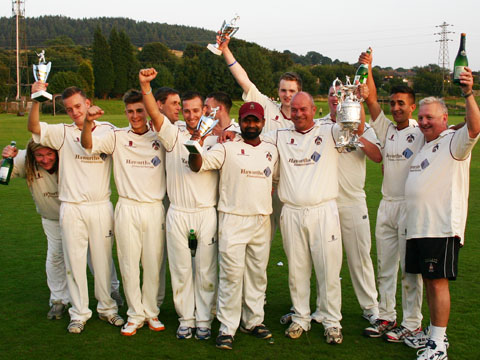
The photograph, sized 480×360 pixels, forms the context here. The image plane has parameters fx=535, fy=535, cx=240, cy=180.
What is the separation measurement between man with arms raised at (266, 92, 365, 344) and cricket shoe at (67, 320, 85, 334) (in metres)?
2.34

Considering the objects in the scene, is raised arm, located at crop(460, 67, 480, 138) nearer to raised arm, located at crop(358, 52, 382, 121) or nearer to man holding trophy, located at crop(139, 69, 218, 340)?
raised arm, located at crop(358, 52, 382, 121)

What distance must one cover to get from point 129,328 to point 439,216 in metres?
3.55

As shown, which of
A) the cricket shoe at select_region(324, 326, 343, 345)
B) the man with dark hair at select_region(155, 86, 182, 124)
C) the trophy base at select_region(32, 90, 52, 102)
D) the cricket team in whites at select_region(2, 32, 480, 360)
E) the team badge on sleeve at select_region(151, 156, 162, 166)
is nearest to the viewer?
the trophy base at select_region(32, 90, 52, 102)

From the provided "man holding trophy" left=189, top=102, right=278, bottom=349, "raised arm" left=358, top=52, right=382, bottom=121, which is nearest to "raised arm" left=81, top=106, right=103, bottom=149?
"man holding trophy" left=189, top=102, right=278, bottom=349

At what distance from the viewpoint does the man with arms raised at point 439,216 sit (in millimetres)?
5258

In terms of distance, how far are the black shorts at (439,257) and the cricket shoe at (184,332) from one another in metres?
2.57

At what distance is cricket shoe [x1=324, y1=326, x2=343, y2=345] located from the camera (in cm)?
568

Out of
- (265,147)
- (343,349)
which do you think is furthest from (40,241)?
(343,349)

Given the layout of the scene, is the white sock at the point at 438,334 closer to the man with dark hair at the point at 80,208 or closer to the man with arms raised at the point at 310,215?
the man with arms raised at the point at 310,215

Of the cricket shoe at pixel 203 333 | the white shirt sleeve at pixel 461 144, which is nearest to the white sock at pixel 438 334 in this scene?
the white shirt sleeve at pixel 461 144

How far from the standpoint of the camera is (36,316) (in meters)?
6.50

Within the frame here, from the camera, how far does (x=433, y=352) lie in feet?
17.1

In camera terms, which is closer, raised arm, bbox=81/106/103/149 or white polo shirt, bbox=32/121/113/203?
raised arm, bbox=81/106/103/149

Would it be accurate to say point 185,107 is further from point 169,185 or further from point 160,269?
point 160,269
